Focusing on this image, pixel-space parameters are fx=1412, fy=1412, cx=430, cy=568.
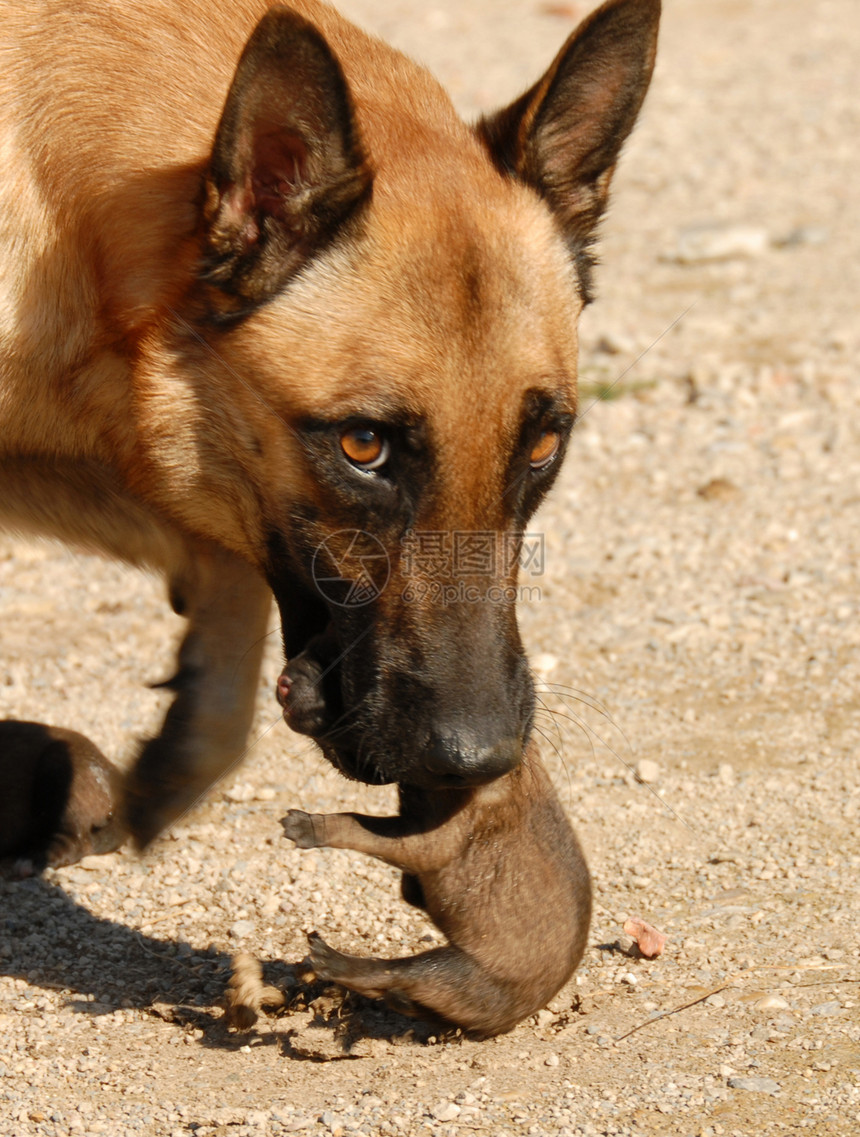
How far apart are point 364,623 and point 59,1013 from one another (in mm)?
1257

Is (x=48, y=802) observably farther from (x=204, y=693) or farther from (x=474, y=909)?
(x=474, y=909)

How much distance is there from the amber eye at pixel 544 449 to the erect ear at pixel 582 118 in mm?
562

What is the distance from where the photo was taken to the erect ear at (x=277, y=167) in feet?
9.61

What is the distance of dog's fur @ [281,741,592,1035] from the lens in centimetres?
309

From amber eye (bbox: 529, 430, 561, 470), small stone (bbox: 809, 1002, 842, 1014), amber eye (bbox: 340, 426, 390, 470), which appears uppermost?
amber eye (bbox: 529, 430, 561, 470)

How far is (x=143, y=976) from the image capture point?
11.9 ft

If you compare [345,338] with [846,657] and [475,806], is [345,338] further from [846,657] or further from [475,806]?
[846,657]

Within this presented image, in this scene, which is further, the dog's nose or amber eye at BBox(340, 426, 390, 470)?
amber eye at BBox(340, 426, 390, 470)

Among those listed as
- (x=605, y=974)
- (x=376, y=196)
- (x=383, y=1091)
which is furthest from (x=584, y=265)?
(x=383, y=1091)

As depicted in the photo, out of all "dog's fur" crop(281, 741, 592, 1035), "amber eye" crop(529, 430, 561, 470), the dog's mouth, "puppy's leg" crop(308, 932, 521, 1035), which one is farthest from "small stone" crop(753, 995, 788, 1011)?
"amber eye" crop(529, 430, 561, 470)

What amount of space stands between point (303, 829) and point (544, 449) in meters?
1.05

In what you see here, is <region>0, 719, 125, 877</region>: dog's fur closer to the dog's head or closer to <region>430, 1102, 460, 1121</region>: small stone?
the dog's head

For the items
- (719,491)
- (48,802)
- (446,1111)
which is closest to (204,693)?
(48,802)

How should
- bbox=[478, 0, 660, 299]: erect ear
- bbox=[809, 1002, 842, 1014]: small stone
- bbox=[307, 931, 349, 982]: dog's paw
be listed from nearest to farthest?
1. bbox=[307, 931, 349, 982]: dog's paw
2. bbox=[809, 1002, 842, 1014]: small stone
3. bbox=[478, 0, 660, 299]: erect ear
